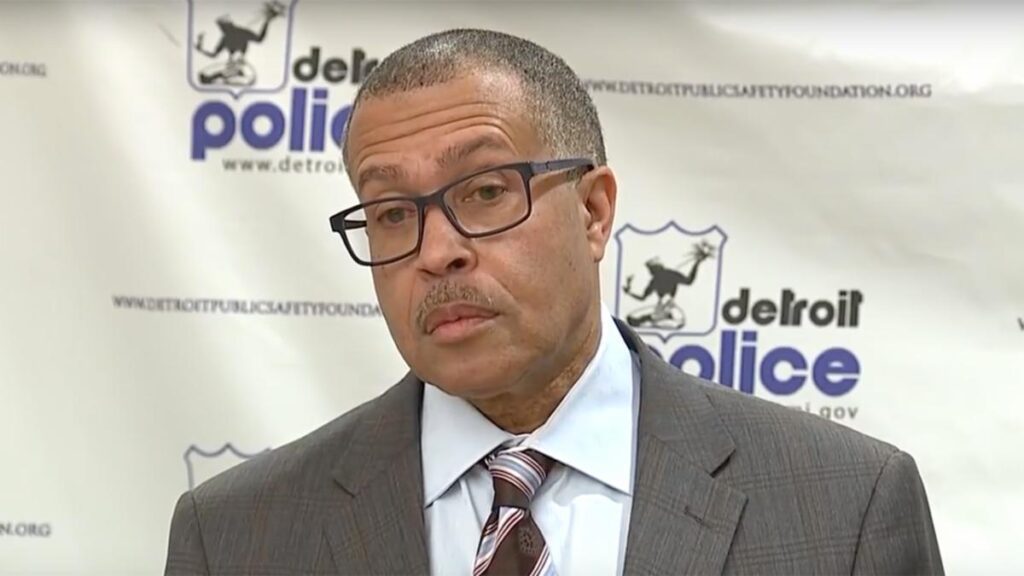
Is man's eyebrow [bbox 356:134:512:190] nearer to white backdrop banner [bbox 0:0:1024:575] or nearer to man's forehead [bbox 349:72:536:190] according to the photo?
man's forehead [bbox 349:72:536:190]

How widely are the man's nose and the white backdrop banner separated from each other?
2.35 ft

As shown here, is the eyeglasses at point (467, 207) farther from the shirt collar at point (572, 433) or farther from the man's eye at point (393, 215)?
the shirt collar at point (572, 433)

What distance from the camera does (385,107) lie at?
1009 millimetres

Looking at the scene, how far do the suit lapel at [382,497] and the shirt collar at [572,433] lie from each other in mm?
20

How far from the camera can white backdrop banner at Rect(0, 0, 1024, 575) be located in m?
1.59

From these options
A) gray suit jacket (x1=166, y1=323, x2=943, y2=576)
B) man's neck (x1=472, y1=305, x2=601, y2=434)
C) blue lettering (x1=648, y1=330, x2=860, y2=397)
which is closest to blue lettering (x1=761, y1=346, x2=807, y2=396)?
blue lettering (x1=648, y1=330, x2=860, y2=397)

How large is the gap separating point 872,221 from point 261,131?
92 centimetres

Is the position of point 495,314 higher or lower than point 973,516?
higher

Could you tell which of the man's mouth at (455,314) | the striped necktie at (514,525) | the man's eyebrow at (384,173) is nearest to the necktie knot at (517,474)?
the striped necktie at (514,525)

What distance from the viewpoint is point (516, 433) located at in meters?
1.09

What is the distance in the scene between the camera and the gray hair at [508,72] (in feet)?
3.32

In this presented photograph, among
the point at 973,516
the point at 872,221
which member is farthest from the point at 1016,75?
the point at 973,516

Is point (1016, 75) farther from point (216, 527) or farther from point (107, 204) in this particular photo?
point (107, 204)

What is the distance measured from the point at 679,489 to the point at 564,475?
112 millimetres
